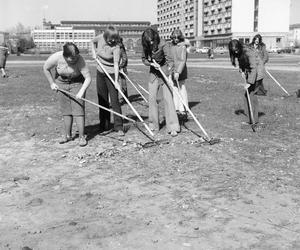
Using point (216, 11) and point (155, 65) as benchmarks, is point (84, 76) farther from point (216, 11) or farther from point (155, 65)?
point (216, 11)

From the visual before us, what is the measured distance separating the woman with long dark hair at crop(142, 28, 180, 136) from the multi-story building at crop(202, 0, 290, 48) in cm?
9029

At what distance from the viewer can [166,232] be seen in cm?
381

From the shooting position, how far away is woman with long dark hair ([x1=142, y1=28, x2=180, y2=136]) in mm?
7191

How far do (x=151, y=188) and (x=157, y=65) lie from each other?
2.86 metres

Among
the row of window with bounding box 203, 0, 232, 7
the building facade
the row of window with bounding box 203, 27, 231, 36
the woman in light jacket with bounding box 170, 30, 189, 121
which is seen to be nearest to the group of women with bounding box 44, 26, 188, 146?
the woman in light jacket with bounding box 170, 30, 189, 121

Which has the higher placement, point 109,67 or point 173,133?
point 109,67

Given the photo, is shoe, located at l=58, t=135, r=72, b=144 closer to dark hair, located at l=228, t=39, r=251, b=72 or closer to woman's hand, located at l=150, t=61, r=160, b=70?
woman's hand, located at l=150, t=61, r=160, b=70

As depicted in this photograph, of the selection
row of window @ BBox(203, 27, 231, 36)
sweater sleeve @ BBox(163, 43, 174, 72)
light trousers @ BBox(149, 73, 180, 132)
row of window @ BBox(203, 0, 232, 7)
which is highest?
row of window @ BBox(203, 0, 232, 7)

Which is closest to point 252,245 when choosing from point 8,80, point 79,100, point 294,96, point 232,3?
point 79,100

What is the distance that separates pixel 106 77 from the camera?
24.6 feet

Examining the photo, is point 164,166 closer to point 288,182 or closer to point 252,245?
point 288,182

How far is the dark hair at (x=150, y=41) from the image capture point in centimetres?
710

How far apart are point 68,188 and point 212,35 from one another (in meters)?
103

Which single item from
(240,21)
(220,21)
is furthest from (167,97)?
(220,21)
